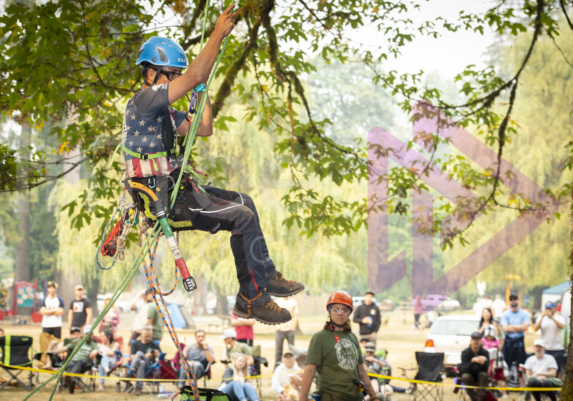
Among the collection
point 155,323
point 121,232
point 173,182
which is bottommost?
point 155,323

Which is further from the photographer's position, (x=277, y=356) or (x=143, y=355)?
(x=277, y=356)

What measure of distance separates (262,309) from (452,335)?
1306 centimetres

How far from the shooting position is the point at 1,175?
7.19 m

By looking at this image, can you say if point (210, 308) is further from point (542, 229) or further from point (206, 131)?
point (206, 131)

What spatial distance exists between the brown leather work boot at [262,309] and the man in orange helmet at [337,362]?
2115 millimetres

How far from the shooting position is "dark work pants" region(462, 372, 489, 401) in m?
10.6

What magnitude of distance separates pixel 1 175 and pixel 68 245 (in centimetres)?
1767

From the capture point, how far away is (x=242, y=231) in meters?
3.93

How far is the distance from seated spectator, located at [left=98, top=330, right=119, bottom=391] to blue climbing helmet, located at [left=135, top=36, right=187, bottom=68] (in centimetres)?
1022

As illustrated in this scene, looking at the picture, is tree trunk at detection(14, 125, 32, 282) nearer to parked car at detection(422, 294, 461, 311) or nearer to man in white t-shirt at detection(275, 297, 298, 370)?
man in white t-shirt at detection(275, 297, 298, 370)

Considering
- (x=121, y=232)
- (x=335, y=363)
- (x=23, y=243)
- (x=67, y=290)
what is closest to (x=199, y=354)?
(x=335, y=363)

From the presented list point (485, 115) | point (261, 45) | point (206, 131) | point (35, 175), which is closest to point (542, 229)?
point (485, 115)
